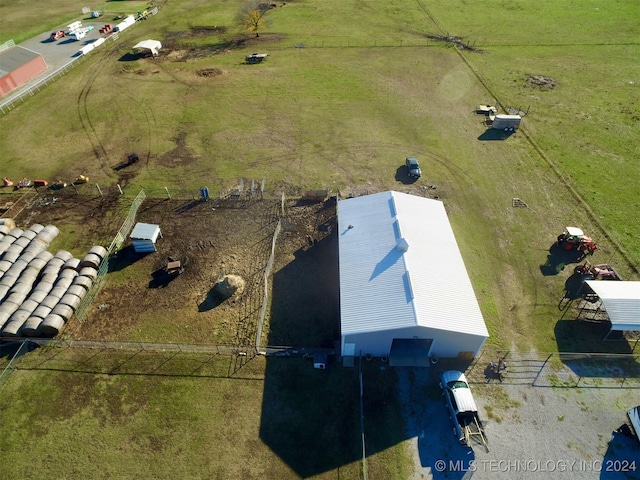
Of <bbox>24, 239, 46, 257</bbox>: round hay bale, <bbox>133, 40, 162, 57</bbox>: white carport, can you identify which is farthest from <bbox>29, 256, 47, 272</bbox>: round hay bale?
<bbox>133, 40, 162, 57</bbox>: white carport

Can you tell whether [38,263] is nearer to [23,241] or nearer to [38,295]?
[23,241]

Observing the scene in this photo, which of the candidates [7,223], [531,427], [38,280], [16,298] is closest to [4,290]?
[16,298]

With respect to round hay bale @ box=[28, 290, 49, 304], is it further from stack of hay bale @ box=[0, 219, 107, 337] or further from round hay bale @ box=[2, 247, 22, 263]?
round hay bale @ box=[2, 247, 22, 263]

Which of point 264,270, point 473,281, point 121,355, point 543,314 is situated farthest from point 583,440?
point 121,355

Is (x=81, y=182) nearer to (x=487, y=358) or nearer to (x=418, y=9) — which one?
(x=487, y=358)

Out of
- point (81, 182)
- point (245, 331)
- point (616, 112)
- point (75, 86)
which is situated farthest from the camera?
point (75, 86)

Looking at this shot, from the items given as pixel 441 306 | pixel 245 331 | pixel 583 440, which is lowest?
pixel 583 440
